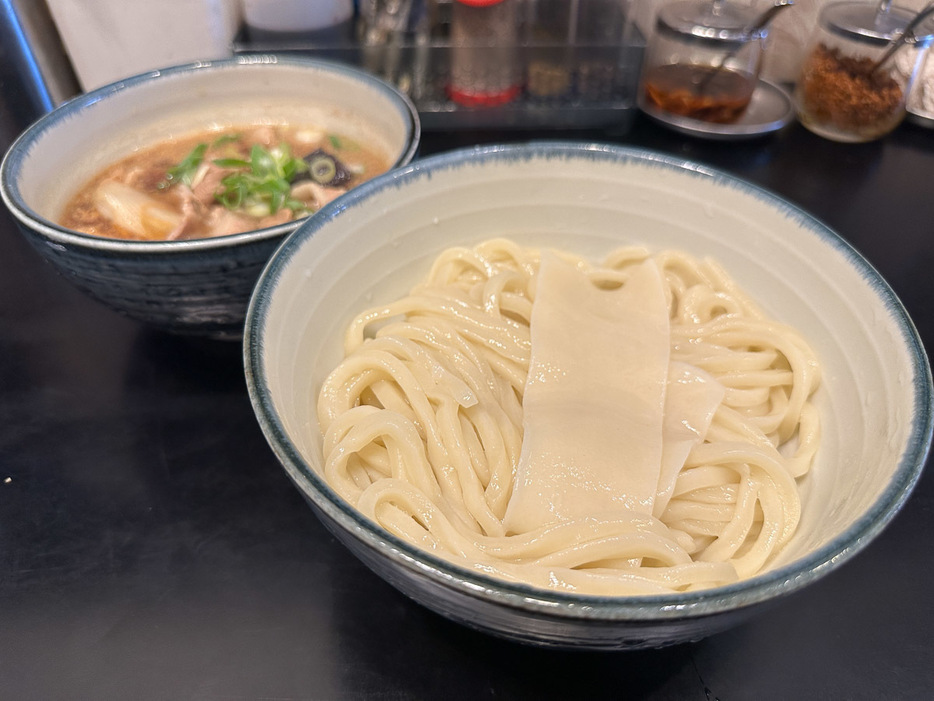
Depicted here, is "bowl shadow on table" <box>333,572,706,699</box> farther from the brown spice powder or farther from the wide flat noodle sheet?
the brown spice powder

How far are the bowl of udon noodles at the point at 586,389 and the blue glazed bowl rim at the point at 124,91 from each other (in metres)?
0.16

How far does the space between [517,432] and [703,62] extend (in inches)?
95.2

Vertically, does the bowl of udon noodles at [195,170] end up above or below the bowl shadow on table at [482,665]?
above

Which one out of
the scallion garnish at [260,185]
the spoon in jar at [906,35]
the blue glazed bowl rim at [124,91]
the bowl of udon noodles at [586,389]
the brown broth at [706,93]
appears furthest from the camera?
the brown broth at [706,93]

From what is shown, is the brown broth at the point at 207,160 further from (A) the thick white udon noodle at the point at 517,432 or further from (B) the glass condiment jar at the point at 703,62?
(B) the glass condiment jar at the point at 703,62

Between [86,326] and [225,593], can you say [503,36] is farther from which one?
[225,593]

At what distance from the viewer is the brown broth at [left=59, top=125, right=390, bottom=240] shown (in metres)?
1.85

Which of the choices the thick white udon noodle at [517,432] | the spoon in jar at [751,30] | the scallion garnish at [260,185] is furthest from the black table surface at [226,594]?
the spoon in jar at [751,30]

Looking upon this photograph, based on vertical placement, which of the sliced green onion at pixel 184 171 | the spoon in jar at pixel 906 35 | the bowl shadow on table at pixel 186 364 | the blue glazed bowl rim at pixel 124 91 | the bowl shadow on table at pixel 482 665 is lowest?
the bowl shadow on table at pixel 482 665

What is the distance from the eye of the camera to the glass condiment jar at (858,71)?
265 centimetres

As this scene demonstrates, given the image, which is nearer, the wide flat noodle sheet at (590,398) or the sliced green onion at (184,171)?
the wide flat noodle sheet at (590,398)

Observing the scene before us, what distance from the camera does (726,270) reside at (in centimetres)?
166

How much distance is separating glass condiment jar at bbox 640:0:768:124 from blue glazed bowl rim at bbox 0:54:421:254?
1566mm

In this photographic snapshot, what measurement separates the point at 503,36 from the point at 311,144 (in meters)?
1.14
